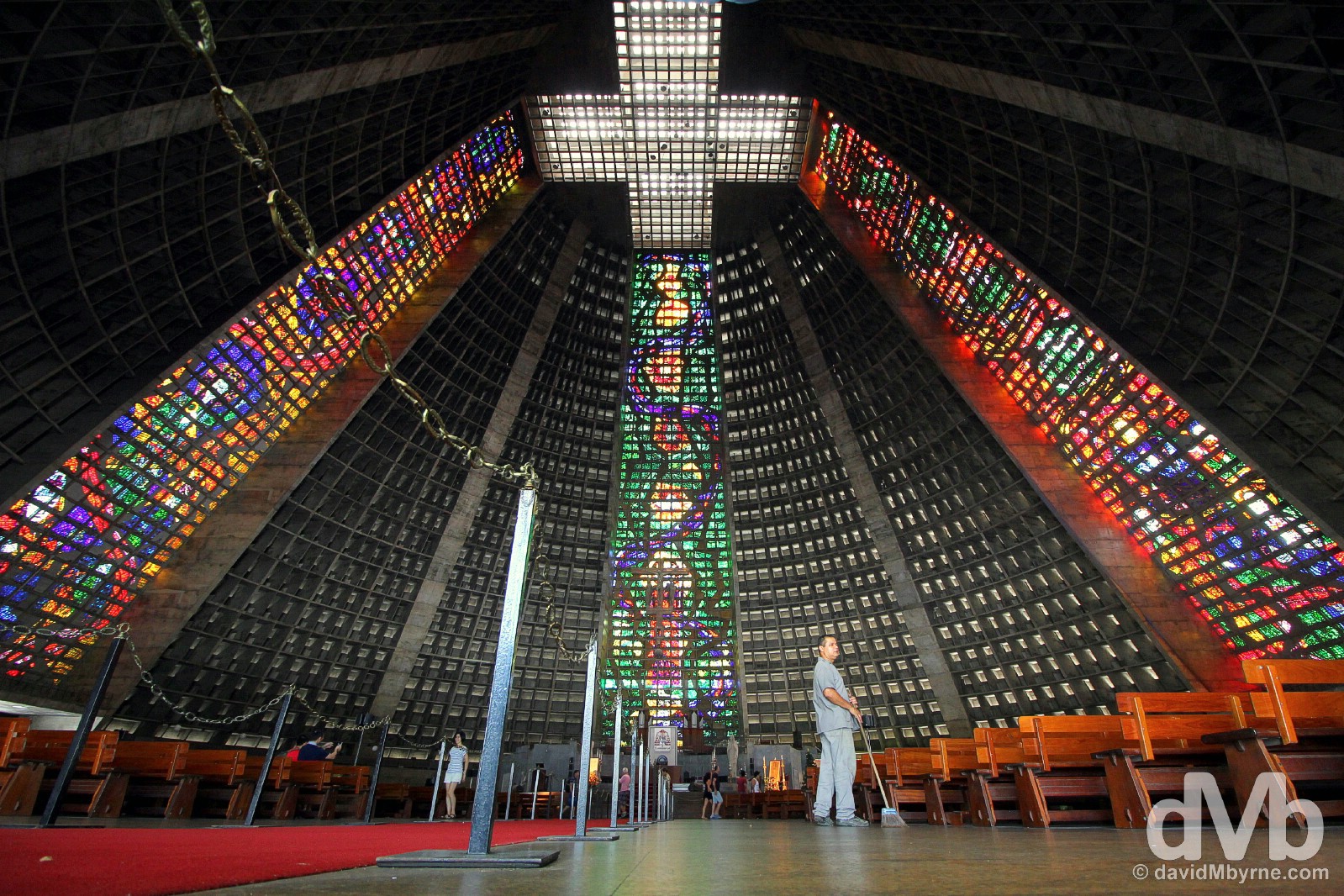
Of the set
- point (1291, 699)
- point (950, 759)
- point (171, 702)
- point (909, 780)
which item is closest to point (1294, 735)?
point (1291, 699)

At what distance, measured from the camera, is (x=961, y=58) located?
21375 millimetres

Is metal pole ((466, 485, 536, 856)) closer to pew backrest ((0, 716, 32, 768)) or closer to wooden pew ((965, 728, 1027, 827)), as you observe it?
wooden pew ((965, 728, 1027, 827))

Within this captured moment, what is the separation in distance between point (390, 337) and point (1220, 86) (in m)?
30.6

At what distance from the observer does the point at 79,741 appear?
7.39 meters

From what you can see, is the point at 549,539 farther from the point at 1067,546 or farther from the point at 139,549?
the point at 1067,546

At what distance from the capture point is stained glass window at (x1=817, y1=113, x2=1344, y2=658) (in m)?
20.1

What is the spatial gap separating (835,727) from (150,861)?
6565 millimetres

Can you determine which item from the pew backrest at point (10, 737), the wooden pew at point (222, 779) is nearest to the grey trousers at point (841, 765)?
the wooden pew at point (222, 779)

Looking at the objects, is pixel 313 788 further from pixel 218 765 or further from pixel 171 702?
pixel 171 702

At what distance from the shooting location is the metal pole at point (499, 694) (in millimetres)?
4184

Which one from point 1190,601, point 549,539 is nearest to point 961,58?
point 1190,601

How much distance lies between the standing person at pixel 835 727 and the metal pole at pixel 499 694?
4.14 metres

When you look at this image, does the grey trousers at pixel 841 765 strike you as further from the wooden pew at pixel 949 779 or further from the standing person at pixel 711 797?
the standing person at pixel 711 797

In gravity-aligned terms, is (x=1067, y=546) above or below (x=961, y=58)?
below
